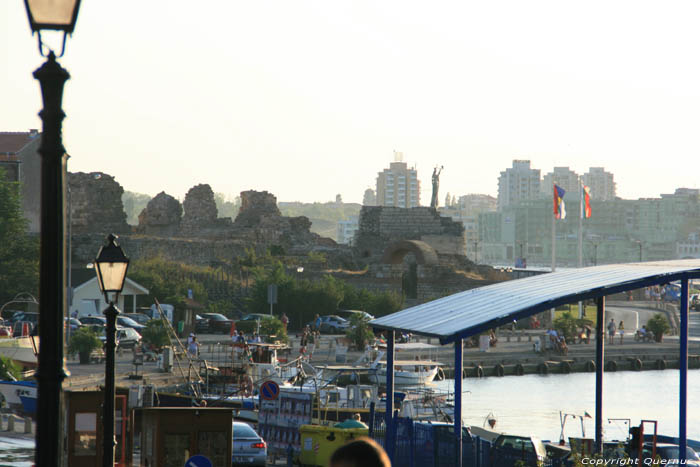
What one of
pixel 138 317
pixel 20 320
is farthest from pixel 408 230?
pixel 20 320

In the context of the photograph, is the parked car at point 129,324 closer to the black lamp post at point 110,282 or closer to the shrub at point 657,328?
the shrub at point 657,328

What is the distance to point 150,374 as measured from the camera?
33438 millimetres

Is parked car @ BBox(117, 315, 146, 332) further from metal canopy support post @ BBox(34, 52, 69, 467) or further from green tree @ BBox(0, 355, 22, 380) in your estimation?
metal canopy support post @ BBox(34, 52, 69, 467)

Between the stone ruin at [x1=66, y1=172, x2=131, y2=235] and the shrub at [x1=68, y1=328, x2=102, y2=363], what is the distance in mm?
33974

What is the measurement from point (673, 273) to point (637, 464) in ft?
9.59

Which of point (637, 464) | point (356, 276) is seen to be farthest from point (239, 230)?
point (637, 464)

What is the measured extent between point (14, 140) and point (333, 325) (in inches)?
1092

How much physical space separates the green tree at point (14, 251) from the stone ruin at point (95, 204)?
12.2 meters

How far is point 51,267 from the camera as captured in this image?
19.8 ft

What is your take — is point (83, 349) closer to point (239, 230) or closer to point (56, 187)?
point (56, 187)

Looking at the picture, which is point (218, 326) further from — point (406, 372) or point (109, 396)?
point (109, 396)

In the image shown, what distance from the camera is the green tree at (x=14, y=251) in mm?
50219

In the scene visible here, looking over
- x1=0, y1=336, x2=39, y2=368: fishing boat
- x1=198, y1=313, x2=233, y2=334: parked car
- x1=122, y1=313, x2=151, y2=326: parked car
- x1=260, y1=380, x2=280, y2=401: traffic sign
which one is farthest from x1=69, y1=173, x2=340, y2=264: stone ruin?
x1=260, y1=380, x2=280, y2=401: traffic sign

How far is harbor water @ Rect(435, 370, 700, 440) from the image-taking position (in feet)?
106
